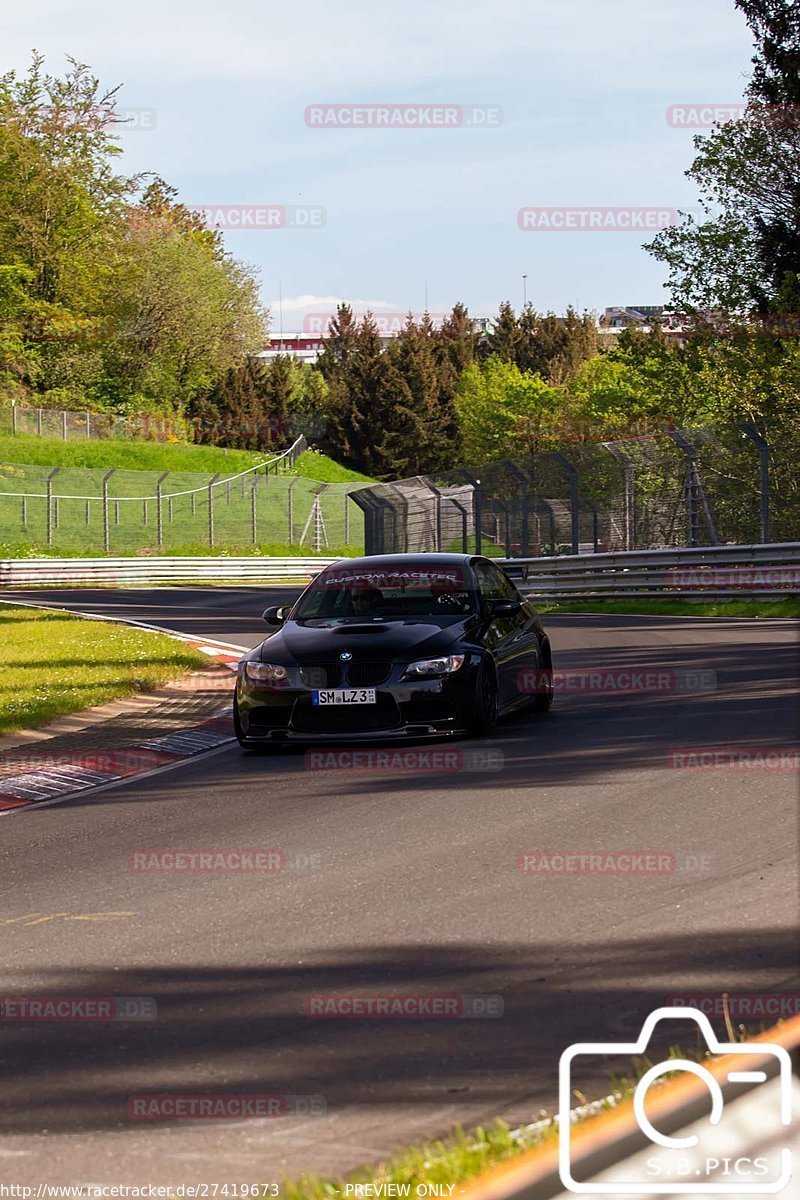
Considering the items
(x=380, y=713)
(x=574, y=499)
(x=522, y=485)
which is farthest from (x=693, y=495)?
(x=380, y=713)

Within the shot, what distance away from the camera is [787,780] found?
862cm

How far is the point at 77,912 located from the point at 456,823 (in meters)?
2.19

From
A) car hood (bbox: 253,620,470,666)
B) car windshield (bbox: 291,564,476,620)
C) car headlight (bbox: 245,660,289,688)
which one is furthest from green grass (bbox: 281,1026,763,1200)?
car windshield (bbox: 291,564,476,620)

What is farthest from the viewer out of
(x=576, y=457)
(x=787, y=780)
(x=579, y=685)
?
(x=576, y=457)

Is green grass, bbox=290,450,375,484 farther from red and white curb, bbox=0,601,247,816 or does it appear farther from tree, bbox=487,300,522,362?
red and white curb, bbox=0,601,247,816

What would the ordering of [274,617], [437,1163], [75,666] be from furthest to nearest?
[75,666], [274,617], [437,1163]

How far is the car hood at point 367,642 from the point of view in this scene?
10906 millimetres

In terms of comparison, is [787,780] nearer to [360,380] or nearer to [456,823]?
[456,823]

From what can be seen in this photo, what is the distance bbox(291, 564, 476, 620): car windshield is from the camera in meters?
11.9

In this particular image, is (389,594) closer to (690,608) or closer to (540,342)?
(690,608)

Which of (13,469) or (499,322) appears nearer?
(13,469)

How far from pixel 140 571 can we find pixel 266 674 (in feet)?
122

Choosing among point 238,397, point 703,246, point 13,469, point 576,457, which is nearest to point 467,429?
point 238,397

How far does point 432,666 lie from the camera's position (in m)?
10.8
